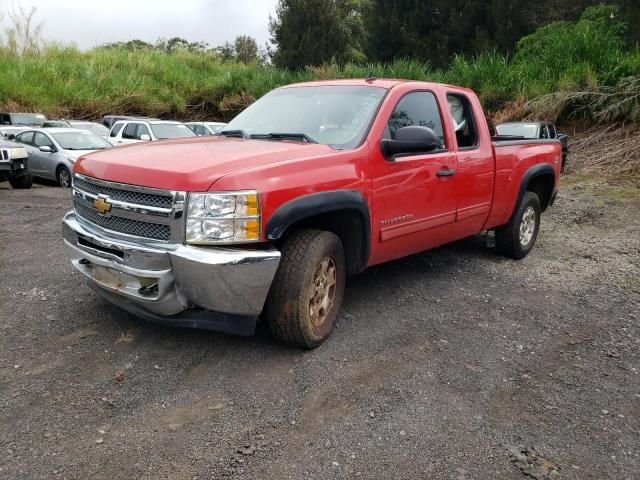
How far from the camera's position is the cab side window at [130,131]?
52.3ft

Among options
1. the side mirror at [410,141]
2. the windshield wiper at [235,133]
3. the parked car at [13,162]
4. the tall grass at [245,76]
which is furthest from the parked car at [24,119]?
the side mirror at [410,141]

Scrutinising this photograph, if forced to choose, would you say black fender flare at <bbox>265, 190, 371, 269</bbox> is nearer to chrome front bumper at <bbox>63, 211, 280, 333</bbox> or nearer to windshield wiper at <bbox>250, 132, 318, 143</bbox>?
chrome front bumper at <bbox>63, 211, 280, 333</bbox>

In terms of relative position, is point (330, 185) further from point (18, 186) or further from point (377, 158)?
point (18, 186)

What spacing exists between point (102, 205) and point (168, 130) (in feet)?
41.3

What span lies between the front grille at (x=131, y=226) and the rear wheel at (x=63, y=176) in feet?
31.9

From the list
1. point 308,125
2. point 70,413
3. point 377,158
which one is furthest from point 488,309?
point 70,413

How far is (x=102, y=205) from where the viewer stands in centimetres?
368

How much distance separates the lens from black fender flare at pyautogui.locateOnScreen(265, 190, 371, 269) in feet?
11.3

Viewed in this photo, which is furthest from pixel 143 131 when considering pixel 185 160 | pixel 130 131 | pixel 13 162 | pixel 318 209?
pixel 318 209

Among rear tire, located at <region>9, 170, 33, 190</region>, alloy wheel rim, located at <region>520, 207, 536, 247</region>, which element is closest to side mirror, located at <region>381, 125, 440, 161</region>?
alloy wheel rim, located at <region>520, 207, 536, 247</region>

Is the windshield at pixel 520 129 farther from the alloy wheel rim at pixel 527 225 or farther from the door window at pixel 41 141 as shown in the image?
the door window at pixel 41 141

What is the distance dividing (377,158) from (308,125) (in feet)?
2.21

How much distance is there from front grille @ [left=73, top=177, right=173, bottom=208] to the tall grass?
12549 millimetres

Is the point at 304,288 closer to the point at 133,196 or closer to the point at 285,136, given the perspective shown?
the point at 133,196
